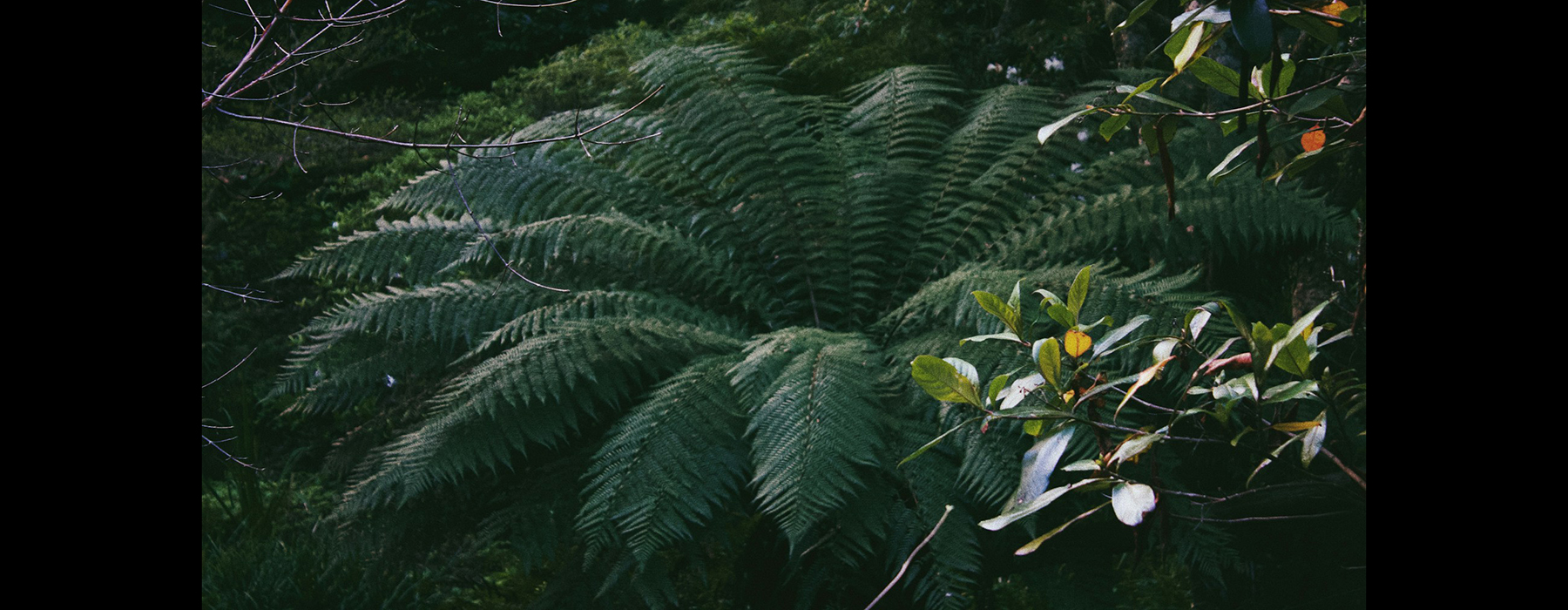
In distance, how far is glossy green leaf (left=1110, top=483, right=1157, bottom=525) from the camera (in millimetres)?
501

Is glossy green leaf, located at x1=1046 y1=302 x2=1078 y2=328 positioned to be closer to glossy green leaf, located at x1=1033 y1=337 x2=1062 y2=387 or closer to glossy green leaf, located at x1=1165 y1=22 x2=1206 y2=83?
glossy green leaf, located at x1=1033 y1=337 x2=1062 y2=387

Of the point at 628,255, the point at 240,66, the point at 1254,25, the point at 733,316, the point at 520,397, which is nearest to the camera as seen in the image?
the point at 1254,25

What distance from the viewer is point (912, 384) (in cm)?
131

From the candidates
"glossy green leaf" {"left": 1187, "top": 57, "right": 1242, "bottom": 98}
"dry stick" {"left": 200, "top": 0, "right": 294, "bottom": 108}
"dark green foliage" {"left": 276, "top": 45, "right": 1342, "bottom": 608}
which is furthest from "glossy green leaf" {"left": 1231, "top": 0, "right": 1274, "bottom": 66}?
"dry stick" {"left": 200, "top": 0, "right": 294, "bottom": 108}

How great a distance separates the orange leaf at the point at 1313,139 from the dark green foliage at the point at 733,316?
0.45 metres

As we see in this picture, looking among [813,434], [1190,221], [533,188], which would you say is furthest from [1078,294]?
[533,188]

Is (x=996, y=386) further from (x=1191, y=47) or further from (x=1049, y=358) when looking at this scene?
(x=1191, y=47)

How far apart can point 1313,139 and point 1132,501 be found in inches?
13.5

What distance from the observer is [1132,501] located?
0.52 meters

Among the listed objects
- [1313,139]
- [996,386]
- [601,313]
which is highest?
[1313,139]
